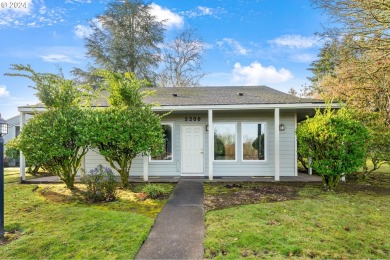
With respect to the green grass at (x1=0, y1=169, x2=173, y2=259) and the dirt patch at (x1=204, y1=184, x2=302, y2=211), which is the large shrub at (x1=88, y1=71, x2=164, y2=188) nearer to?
the green grass at (x1=0, y1=169, x2=173, y2=259)

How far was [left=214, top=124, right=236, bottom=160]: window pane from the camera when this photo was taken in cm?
962

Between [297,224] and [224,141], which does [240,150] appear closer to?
[224,141]

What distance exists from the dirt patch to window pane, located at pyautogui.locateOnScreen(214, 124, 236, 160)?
6.88ft

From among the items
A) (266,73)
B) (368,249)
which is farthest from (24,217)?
(266,73)

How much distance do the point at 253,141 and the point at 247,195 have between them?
11.9 feet

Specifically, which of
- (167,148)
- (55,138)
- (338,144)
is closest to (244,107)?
(338,144)

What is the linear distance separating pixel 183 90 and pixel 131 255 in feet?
31.6

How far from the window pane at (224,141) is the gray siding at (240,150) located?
8.5 inches

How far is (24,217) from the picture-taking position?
4703 mm

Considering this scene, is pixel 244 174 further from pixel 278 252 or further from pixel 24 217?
pixel 24 217

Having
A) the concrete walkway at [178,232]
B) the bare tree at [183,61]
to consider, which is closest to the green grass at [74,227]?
the concrete walkway at [178,232]

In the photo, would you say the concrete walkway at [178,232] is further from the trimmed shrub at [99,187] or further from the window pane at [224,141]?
the window pane at [224,141]

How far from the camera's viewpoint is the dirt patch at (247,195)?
559 centimetres

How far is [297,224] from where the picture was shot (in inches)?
165
